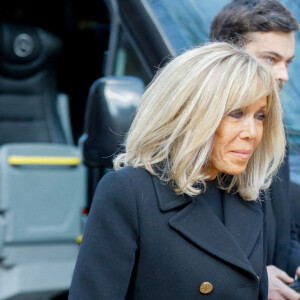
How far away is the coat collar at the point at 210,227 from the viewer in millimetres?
1719

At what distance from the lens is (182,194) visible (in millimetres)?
1775

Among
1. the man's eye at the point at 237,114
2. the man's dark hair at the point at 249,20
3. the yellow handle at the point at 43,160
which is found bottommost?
the yellow handle at the point at 43,160

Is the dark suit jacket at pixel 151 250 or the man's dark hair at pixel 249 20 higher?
the man's dark hair at pixel 249 20

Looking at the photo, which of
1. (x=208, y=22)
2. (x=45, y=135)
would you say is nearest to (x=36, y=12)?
(x=45, y=135)

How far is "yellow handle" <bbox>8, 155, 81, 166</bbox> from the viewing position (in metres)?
3.96

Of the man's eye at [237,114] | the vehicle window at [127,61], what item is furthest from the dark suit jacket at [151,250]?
the vehicle window at [127,61]

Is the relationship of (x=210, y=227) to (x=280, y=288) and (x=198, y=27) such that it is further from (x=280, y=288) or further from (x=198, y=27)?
(x=198, y=27)

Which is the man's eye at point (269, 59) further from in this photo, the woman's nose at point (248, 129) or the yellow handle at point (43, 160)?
the yellow handle at point (43, 160)

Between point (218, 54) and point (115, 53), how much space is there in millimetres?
1708

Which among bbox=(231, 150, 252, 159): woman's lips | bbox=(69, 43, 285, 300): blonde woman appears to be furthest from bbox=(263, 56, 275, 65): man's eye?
bbox=(231, 150, 252, 159): woman's lips

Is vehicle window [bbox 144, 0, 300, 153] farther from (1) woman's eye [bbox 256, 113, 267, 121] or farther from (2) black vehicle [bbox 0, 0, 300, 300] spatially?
(1) woman's eye [bbox 256, 113, 267, 121]

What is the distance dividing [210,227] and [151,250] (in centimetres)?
17

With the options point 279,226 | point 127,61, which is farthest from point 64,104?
point 279,226

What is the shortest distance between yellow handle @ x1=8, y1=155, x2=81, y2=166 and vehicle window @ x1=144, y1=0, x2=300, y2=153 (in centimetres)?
132
